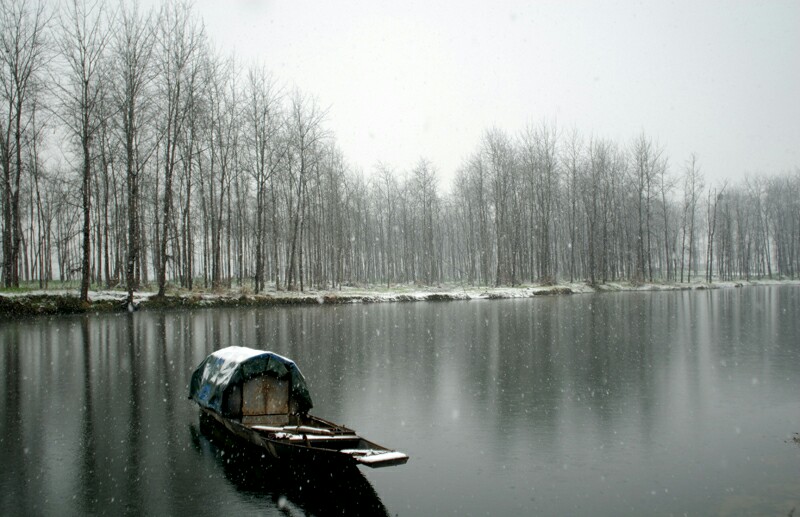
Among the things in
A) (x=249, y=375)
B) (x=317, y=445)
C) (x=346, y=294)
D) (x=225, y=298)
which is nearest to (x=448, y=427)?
(x=317, y=445)

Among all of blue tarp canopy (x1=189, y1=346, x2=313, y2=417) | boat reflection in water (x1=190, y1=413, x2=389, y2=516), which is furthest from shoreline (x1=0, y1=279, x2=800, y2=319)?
boat reflection in water (x1=190, y1=413, x2=389, y2=516)

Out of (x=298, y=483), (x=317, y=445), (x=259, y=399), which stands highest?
(x=259, y=399)

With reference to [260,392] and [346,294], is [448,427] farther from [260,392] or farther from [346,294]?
[346,294]

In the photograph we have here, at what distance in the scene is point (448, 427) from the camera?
1062 centimetres

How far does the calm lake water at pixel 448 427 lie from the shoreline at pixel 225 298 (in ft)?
36.3

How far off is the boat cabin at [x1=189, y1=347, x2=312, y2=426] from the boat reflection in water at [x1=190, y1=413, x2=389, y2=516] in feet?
2.19

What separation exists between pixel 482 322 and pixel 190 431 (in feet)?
69.3

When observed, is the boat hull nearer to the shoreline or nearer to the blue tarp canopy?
the blue tarp canopy

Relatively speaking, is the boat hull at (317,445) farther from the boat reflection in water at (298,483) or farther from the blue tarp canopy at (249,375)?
the blue tarp canopy at (249,375)

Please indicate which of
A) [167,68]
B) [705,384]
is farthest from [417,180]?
[705,384]

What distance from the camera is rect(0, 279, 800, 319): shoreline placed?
31.7 meters

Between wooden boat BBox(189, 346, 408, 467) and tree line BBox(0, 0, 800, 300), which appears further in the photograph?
tree line BBox(0, 0, 800, 300)

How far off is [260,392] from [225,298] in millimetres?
30724

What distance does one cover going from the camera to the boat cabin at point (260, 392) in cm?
990
